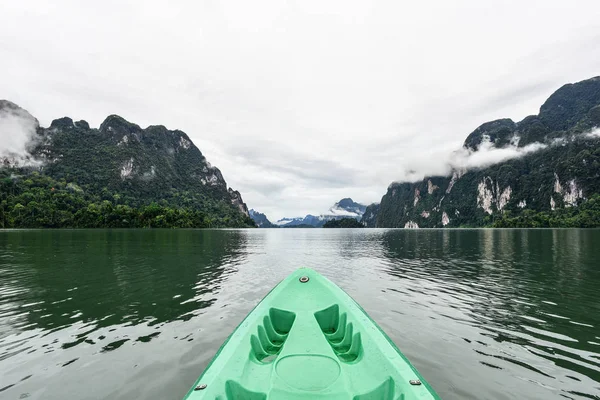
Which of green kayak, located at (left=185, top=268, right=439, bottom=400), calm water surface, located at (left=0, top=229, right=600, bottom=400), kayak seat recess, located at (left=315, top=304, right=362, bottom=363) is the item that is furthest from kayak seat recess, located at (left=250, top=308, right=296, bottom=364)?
calm water surface, located at (left=0, top=229, right=600, bottom=400)

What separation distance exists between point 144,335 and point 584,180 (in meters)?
227

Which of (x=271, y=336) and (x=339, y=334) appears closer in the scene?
(x=271, y=336)

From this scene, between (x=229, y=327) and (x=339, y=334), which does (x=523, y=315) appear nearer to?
(x=339, y=334)

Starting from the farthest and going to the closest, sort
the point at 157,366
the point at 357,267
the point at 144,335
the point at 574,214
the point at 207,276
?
the point at 574,214 < the point at 357,267 < the point at 207,276 < the point at 144,335 < the point at 157,366

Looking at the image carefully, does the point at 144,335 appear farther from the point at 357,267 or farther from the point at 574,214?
the point at 574,214

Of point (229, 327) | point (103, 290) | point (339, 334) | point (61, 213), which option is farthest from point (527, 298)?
point (61, 213)

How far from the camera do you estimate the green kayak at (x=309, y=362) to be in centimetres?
436

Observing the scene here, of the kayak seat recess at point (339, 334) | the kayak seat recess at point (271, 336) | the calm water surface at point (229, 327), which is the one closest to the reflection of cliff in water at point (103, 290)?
the calm water surface at point (229, 327)

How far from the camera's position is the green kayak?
4.36 m

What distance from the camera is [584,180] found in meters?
160

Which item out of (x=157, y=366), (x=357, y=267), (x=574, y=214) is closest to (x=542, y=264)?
(x=357, y=267)

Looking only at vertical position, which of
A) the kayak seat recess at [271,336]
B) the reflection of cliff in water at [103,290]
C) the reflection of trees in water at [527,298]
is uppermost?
the kayak seat recess at [271,336]

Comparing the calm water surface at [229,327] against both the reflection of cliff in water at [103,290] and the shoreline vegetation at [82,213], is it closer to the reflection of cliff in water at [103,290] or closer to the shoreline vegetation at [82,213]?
the reflection of cliff in water at [103,290]

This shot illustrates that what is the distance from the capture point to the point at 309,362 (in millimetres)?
5477
